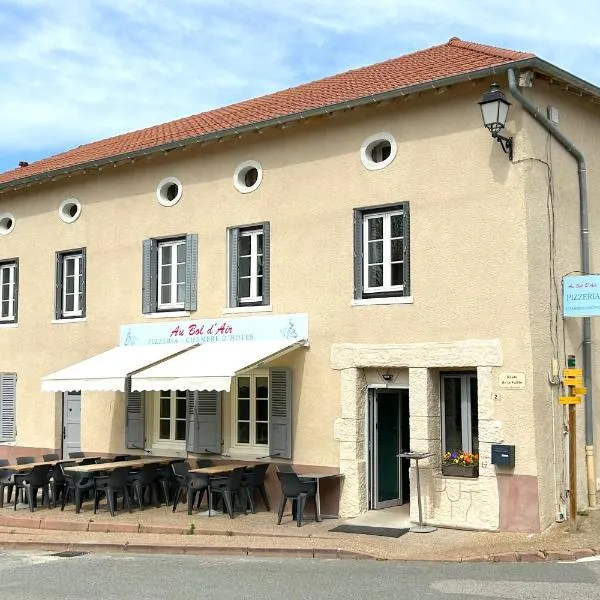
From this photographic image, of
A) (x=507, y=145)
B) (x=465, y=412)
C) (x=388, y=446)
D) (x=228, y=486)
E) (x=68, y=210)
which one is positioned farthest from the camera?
(x=68, y=210)

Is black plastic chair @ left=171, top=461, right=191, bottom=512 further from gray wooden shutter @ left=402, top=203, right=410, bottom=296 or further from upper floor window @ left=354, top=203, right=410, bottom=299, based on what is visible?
gray wooden shutter @ left=402, top=203, right=410, bottom=296

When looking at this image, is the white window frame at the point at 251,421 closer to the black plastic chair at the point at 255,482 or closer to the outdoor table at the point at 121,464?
the black plastic chair at the point at 255,482

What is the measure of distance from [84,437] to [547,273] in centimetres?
979

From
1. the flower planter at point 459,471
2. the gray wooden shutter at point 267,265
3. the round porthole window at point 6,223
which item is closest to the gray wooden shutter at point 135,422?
the gray wooden shutter at point 267,265

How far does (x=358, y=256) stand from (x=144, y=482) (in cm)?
525

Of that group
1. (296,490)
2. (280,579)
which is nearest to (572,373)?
(296,490)

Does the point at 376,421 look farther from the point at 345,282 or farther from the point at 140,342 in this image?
the point at 140,342

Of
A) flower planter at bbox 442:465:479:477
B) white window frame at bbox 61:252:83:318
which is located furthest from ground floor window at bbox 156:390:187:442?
flower planter at bbox 442:465:479:477

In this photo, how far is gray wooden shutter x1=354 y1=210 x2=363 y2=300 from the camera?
14.0m

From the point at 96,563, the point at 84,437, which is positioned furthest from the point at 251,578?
the point at 84,437

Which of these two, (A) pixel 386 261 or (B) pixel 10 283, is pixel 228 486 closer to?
(A) pixel 386 261

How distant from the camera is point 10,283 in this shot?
19.9 metres

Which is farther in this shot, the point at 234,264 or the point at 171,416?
the point at 171,416

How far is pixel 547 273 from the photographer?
42.0ft
